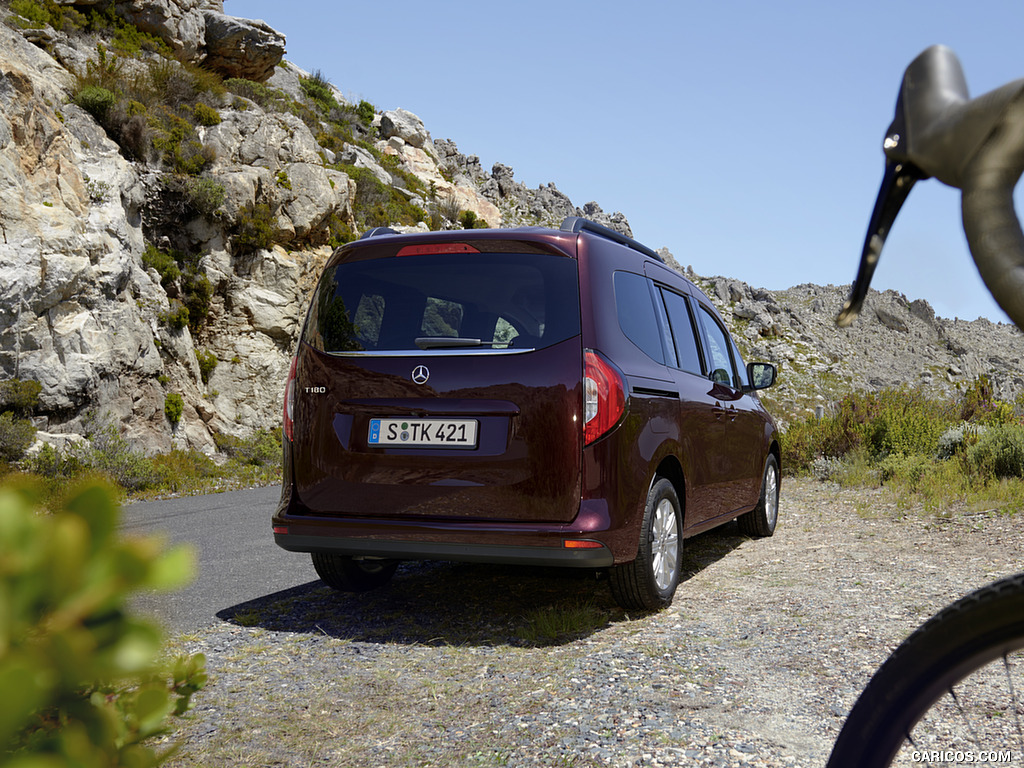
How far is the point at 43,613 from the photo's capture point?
0.48 m

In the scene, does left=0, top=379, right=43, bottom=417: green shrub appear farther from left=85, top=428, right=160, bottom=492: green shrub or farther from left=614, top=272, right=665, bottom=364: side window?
left=614, top=272, right=665, bottom=364: side window

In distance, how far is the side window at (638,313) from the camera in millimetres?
4477

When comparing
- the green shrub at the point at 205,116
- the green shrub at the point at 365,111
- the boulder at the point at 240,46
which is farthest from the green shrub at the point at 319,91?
the green shrub at the point at 205,116

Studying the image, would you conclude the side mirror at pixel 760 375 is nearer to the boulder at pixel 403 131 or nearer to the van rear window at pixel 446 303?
the van rear window at pixel 446 303

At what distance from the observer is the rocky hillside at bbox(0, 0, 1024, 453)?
13914 mm

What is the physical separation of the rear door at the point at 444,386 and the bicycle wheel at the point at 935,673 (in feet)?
8.36

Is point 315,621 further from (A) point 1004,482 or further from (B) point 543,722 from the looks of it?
(A) point 1004,482

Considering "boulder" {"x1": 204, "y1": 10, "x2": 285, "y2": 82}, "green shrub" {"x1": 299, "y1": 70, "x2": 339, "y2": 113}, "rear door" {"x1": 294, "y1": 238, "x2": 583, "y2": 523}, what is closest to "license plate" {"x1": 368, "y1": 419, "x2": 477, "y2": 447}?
"rear door" {"x1": 294, "y1": 238, "x2": 583, "y2": 523}

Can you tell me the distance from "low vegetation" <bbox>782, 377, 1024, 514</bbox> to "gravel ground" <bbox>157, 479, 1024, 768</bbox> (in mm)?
2317

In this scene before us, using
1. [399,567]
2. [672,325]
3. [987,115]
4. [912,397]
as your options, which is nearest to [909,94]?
[987,115]

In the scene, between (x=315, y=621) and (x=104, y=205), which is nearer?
(x=315, y=621)

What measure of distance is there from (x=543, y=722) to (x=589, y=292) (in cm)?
212

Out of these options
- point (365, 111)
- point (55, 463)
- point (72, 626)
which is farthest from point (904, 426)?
point (365, 111)

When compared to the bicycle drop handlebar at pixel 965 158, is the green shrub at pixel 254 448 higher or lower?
lower
